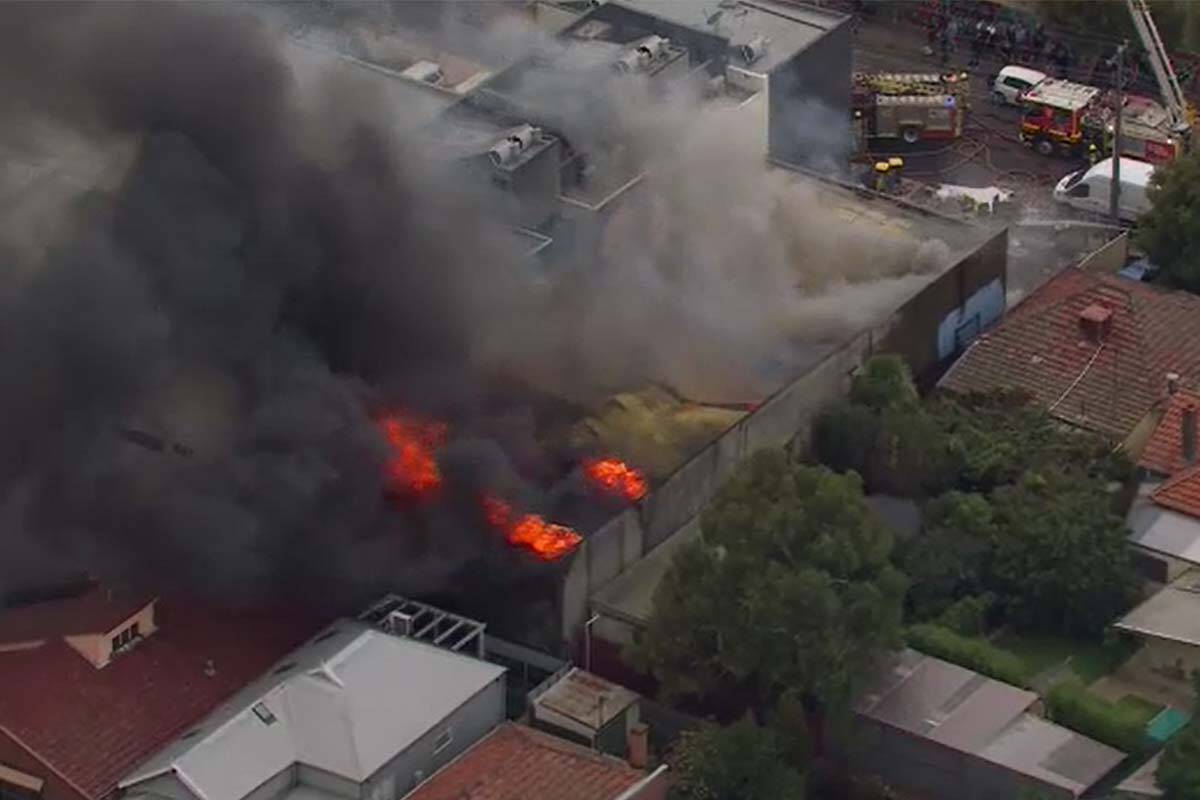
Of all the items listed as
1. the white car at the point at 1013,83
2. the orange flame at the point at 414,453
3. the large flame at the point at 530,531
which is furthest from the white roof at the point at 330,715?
the white car at the point at 1013,83

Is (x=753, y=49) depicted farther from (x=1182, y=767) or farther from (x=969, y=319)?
(x=1182, y=767)

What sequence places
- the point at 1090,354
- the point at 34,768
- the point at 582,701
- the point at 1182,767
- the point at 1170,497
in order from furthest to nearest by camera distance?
the point at 1090,354 → the point at 1170,497 → the point at 582,701 → the point at 34,768 → the point at 1182,767

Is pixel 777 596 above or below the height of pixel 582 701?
above

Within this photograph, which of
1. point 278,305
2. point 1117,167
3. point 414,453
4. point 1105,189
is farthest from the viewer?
point 1105,189

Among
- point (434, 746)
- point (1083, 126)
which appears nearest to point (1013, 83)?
point (1083, 126)

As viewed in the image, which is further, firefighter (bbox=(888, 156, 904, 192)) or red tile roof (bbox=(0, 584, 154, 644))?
firefighter (bbox=(888, 156, 904, 192))

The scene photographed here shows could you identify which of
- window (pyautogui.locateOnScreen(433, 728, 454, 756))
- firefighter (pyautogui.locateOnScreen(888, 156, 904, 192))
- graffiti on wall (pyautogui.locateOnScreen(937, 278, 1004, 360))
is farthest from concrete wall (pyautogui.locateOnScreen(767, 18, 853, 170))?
window (pyautogui.locateOnScreen(433, 728, 454, 756))

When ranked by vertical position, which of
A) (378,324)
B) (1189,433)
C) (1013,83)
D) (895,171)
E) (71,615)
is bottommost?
(895,171)

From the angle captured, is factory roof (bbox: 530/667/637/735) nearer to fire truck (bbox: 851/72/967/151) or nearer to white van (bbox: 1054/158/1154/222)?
white van (bbox: 1054/158/1154/222)
